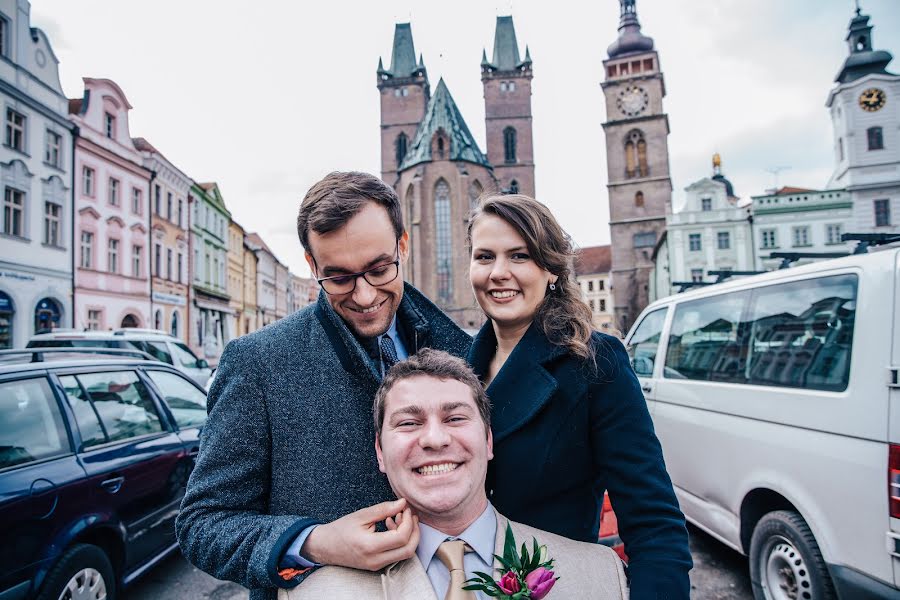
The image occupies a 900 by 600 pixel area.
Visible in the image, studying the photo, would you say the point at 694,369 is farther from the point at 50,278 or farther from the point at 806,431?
the point at 50,278

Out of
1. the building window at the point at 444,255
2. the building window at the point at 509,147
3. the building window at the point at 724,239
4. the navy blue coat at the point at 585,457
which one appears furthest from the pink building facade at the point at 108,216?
the building window at the point at 724,239

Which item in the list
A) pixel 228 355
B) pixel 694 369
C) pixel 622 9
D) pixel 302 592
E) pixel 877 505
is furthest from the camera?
pixel 622 9

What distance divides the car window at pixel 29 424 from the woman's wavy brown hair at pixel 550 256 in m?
2.90

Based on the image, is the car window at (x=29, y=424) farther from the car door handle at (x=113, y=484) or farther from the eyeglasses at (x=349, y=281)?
the eyeglasses at (x=349, y=281)

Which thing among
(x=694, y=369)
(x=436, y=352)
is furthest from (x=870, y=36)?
(x=436, y=352)

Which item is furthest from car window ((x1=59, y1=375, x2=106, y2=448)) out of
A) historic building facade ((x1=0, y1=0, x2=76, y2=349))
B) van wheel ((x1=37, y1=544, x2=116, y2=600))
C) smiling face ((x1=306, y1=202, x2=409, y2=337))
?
historic building facade ((x1=0, y1=0, x2=76, y2=349))

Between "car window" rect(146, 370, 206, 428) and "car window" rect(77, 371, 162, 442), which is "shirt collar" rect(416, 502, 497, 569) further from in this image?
"car window" rect(146, 370, 206, 428)

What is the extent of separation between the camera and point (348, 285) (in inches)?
66.1

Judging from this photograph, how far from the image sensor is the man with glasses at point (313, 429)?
1.36 m

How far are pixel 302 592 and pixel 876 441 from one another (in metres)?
2.66

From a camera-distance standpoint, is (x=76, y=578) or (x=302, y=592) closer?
(x=302, y=592)

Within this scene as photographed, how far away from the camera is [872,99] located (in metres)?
39.3

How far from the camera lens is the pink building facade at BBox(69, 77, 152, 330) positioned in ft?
68.3

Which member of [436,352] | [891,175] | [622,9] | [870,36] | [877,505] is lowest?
[877,505]
